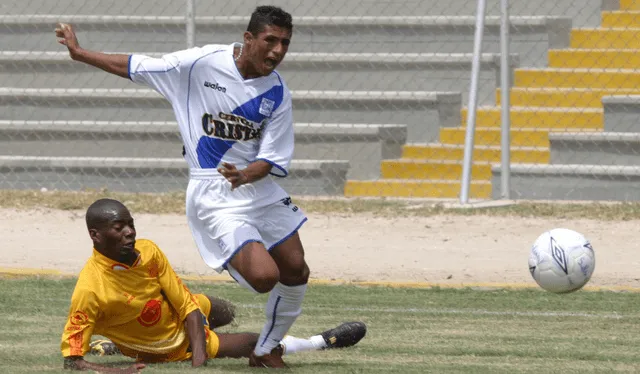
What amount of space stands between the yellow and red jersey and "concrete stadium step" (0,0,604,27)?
905 centimetres

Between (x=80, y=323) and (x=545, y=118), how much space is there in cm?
862

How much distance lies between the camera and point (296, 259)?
668 cm

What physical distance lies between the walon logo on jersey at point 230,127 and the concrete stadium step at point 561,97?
8.02 metres

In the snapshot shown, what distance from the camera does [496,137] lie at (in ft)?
46.2

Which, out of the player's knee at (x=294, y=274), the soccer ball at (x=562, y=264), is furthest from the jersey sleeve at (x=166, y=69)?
the soccer ball at (x=562, y=264)

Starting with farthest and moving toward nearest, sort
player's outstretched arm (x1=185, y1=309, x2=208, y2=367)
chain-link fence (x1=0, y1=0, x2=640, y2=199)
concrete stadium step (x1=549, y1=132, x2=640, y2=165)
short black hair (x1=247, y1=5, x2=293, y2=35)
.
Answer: chain-link fence (x1=0, y1=0, x2=640, y2=199) → concrete stadium step (x1=549, y1=132, x2=640, y2=165) → short black hair (x1=247, y1=5, x2=293, y2=35) → player's outstretched arm (x1=185, y1=309, x2=208, y2=367)

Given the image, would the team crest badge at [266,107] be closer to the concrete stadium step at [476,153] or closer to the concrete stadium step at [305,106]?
the concrete stadium step at [476,153]

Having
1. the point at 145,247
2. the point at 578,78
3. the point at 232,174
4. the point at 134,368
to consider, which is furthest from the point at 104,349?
the point at 578,78

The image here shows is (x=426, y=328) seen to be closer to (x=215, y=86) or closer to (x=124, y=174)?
(x=215, y=86)

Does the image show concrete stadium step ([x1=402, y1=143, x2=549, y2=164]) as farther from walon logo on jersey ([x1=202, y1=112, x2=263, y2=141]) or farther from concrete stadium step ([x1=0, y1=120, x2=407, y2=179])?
walon logo on jersey ([x1=202, y1=112, x2=263, y2=141])

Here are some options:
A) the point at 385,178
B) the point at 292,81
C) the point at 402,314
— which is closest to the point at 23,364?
the point at 402,314

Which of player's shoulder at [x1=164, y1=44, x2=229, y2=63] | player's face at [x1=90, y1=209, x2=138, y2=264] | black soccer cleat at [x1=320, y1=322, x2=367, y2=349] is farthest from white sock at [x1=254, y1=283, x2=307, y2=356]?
player's shoulder at [x1=164, y1=44, x2=229, y2=63]

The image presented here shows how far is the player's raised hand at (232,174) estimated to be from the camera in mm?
6285

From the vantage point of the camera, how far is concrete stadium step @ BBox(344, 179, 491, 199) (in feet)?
44.4
